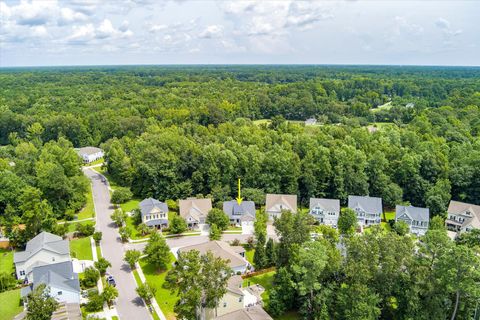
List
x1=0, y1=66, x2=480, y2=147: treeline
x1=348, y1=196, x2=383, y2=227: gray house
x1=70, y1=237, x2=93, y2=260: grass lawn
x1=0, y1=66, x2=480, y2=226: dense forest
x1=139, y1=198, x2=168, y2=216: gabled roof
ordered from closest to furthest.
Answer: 1. x1=70, y1=237, x2=93, y2=260: grass lawn
2. x1=139, y1=198, x2=168, y2=216: gabled roof
3. x1=348, y1=196, x2=383, y2=227: gray house
4. x1=0, y1=66, x2=480, y2=226: dense forest
5. x1=0, y1=66, x2=480, y2=147: treeline

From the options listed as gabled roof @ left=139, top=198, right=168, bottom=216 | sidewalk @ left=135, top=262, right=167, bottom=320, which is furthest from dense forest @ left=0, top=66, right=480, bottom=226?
sidewalk @ left=135, top=262, right=167, bottom=320

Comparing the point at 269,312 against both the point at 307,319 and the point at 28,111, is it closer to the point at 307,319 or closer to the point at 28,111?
the point at 307,319

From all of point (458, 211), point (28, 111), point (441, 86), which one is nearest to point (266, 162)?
point (458, 211)

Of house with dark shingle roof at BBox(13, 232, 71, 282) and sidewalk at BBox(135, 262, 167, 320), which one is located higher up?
house with dark shingle roof at BBox(13, 232, 71, 282)

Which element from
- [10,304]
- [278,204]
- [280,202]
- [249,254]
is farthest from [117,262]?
[280,202]

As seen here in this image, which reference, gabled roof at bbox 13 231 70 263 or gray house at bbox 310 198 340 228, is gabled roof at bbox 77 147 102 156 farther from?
gray house at bbox 310 198 340 228

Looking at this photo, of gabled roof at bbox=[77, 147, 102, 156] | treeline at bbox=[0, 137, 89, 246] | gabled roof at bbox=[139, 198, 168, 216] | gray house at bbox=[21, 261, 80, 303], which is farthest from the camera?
gabled roof at bbox=[77, 147, 102, 156]

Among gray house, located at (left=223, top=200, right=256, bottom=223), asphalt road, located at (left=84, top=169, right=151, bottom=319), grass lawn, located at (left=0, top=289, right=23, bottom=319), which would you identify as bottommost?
asphalt road, located at (left=84, top=169, right=151, bottom=319)

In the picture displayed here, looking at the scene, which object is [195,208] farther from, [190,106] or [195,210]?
[190,106]
